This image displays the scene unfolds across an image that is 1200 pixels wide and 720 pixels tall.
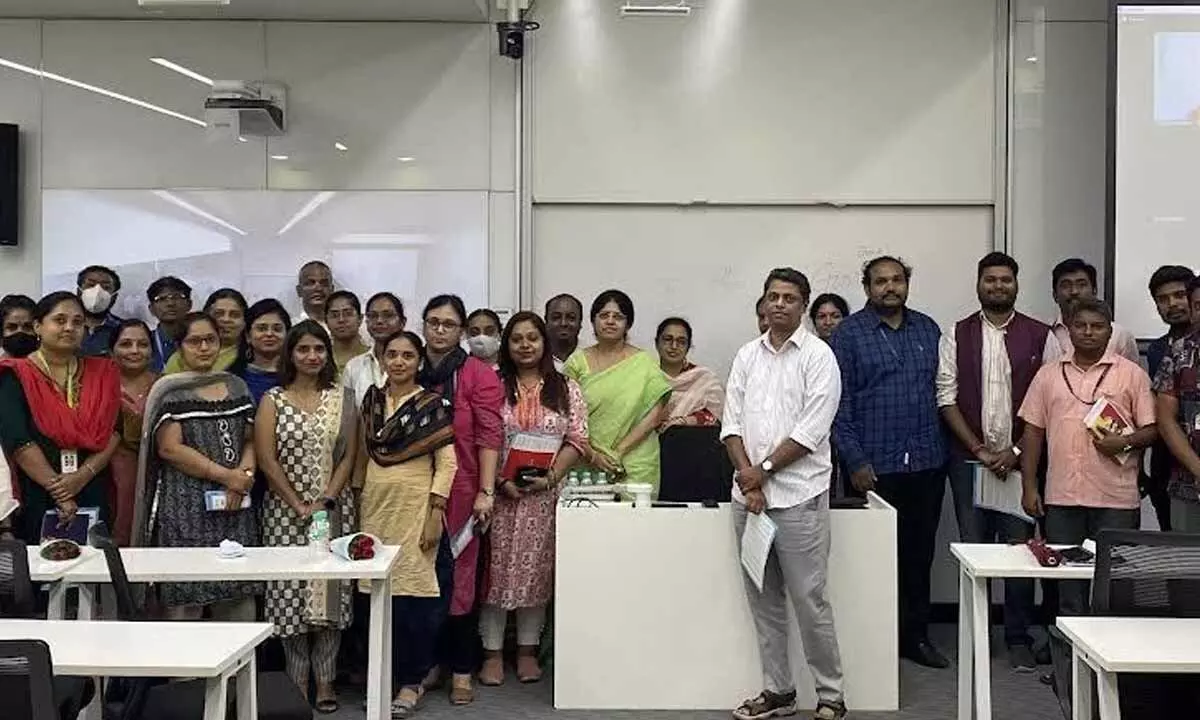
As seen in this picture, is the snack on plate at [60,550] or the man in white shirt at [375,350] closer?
the snack on plate at [60,550]

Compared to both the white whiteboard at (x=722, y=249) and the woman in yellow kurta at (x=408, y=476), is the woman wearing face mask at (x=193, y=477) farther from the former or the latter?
the white whiteboard at (x=722, y=249)

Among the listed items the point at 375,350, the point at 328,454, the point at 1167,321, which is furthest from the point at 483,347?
the point at 1167,321

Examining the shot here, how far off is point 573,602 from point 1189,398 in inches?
92.1

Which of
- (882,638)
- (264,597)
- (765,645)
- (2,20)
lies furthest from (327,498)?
(2,20)

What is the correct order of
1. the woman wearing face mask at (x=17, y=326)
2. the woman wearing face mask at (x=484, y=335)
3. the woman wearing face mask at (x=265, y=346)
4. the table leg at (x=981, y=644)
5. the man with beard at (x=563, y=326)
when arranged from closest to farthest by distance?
the table leg at (x=981, y=644) < the woman wearing face mask at (x=265, y=346) < the woman wearing face mask at (x=17, y=326) < the woman wearing face mask at (x=484, y=335) < the man with beard at (x=563, y=326)

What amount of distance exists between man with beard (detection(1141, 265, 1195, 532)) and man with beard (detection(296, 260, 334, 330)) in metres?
3.69

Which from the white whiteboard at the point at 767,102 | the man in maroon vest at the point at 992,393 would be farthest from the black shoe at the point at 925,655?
the white whiteboard at the point at 767,102

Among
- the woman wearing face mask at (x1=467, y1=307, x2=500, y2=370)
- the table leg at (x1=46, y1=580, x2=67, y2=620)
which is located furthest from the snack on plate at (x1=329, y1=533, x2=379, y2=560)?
the woman wearing face mask at (x1=467, y1=307, x2=500, y2=370)

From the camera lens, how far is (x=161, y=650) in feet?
8.82

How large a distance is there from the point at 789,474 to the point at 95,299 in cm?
328

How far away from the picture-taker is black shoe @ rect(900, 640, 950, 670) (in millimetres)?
4949

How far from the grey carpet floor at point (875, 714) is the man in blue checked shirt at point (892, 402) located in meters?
0.30

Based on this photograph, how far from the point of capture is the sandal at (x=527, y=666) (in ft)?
15.5

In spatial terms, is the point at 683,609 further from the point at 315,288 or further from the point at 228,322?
the point at 315,288
